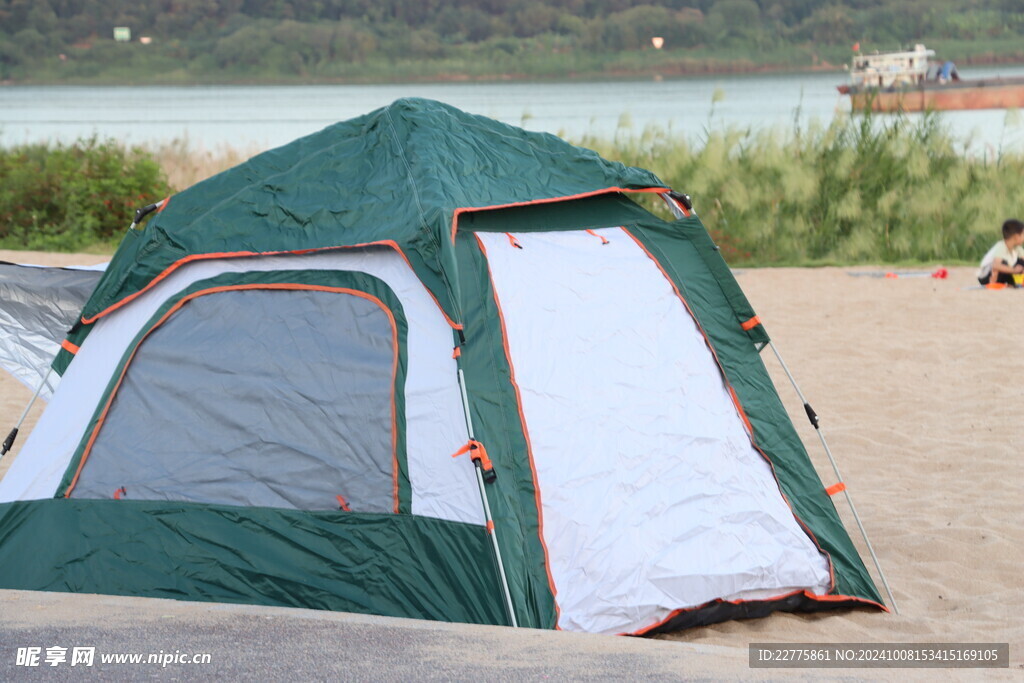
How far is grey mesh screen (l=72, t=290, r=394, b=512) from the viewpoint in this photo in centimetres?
391

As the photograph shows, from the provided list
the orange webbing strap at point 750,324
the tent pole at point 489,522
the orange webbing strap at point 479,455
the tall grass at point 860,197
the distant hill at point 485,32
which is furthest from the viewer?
the distant hill at point 485,32

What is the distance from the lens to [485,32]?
7388 centimetres

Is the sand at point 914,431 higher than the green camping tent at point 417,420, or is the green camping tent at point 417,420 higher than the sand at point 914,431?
the green camping tent at point 417,420

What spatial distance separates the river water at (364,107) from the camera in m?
34.0

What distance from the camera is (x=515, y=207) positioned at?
172 inches

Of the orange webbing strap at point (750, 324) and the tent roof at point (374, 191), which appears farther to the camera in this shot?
the orange webbing strap at point (750, 324)

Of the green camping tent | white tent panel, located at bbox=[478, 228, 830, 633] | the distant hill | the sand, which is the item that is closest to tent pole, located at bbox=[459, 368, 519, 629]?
the green camping tent

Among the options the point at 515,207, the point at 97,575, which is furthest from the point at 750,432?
the point at 97,575

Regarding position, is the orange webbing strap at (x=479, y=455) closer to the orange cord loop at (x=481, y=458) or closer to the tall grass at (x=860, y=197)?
the orange cord loop at (x=481, y=458)

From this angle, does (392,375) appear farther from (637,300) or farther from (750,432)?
(750,432)

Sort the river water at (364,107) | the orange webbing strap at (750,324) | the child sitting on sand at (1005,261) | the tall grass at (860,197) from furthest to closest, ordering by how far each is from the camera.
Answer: the river water at (364,107) → the tall grass at (860,197) → the child sitting on sand at (1005,261) → the orange webbing strap at (750,324)

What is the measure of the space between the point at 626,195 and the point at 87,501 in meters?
2.43

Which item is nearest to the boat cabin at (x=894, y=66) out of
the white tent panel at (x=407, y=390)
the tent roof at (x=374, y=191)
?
the tent roof at (x=374, y=191)

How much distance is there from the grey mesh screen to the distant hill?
233 feet
